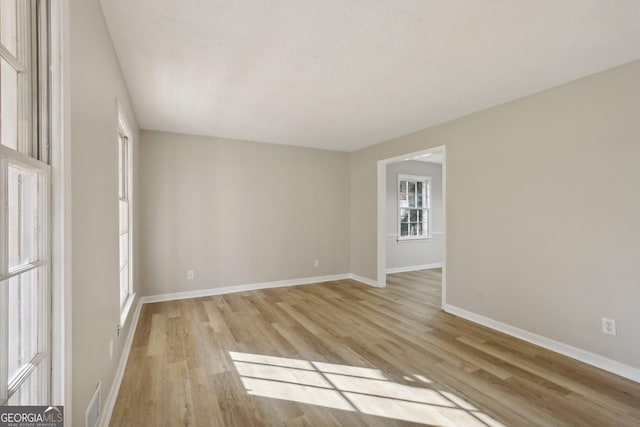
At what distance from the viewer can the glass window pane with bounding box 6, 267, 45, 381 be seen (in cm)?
80

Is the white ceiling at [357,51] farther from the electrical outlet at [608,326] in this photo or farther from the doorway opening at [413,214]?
the doorway opening at [413,214]

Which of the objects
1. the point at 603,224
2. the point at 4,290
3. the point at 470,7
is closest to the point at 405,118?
the point at 470,7

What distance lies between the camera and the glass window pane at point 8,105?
2.61ft

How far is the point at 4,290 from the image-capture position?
75 cm

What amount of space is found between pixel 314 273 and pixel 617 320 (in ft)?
13.1

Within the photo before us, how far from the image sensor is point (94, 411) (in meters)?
1.45

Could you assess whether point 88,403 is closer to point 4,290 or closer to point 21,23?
point 4,290

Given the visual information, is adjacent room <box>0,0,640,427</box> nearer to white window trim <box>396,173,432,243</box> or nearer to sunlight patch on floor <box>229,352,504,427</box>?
sunlight patch on floor <box>229,352,504,427</box>

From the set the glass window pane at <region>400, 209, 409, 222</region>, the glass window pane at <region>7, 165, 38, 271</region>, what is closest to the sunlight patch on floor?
the glass window pane at <region>7, 165, 38, 271</region>

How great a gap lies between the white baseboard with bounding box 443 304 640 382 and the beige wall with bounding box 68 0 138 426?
362 cm

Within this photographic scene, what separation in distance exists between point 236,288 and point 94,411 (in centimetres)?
316

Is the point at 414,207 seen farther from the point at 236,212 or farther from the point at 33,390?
the point at 33,390

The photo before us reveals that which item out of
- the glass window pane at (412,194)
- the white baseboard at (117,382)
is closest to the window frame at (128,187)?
the white baseboard at (117,382)

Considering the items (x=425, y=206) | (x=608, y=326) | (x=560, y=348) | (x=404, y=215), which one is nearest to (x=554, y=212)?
(x=608, y=326)
